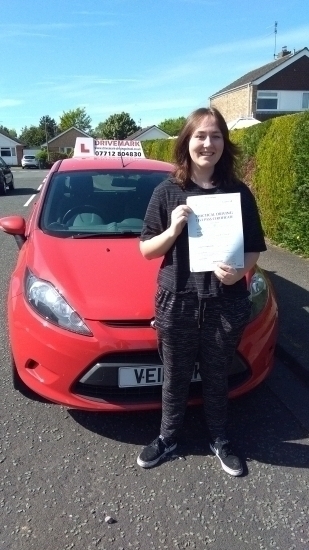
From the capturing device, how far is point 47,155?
6406 cm

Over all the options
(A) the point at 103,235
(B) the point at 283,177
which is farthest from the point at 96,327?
(B) the point at 283,177

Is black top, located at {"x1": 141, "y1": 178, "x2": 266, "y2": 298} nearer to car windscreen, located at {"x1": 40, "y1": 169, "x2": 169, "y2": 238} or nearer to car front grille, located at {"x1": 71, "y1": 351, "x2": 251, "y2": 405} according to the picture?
car front grille, located at {"x1": 71, "y1": 351, "x2": 251, "y2": 405}

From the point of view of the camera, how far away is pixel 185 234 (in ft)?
8.08

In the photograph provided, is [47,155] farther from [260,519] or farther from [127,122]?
[260,519]

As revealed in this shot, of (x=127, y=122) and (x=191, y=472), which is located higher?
(x=127, y=122)

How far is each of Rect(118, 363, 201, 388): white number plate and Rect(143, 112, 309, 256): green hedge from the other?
5055 millimetres

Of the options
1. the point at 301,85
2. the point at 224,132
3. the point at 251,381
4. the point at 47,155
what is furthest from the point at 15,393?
the point at 47,155

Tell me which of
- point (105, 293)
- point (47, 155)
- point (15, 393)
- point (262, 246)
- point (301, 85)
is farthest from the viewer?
point (47, 155)

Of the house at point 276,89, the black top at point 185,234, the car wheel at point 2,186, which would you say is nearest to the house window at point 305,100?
the house at point 276,89

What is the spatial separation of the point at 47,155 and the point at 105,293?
64.2m

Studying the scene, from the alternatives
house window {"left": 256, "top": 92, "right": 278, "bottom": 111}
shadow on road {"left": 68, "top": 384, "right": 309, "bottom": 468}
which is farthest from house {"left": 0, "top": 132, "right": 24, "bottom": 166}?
shadow on road {"left": 68, "top": 384, "right": 309, "bottom": 468}

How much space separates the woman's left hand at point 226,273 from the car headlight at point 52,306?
0.82 m

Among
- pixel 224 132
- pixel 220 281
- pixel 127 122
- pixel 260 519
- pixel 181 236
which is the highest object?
pixel 127 122

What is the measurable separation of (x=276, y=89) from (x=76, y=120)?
7677cm
